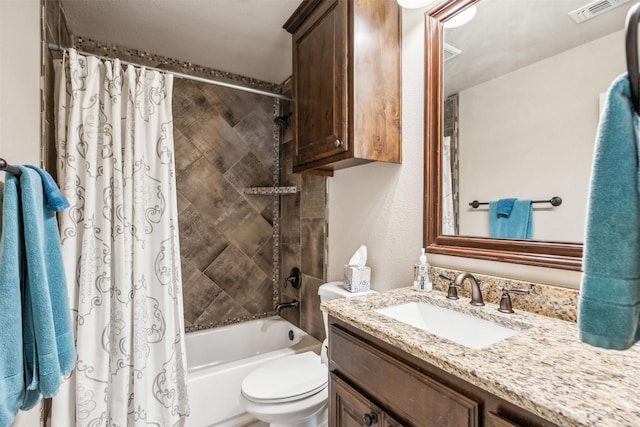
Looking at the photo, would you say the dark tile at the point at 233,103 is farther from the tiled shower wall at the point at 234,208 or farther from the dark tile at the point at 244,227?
the dark tile at the point at 244,227

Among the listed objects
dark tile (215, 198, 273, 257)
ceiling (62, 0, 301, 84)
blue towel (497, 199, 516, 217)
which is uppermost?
ceiling (62, 0, 301, 84)

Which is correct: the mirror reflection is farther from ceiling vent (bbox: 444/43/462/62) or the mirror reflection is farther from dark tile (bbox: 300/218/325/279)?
dark tile (bbox: 300/218/325/279)

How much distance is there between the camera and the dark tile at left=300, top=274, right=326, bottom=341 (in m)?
2.11

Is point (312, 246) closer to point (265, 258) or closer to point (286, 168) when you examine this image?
point (265, 258)

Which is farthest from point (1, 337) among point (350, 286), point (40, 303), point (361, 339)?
point (350, 286)

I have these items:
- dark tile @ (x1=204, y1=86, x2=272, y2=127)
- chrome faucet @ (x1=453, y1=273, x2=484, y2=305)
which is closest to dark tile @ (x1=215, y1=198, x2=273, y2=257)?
dark tile @ (x1=204, y1=86, x2=272, y2=127)

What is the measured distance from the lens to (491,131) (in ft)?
3.72

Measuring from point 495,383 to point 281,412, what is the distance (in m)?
1.06

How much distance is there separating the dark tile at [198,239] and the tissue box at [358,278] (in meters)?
1.32

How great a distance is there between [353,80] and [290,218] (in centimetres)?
144

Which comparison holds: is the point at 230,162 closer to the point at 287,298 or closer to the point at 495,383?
the point at 287,298

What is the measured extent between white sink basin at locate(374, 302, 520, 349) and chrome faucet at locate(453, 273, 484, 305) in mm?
70

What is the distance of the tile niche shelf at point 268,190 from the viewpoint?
237cm

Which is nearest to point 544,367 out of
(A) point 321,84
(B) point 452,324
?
(B) point 452,324
